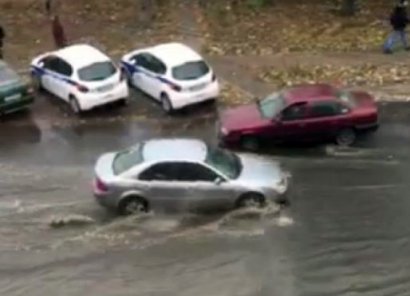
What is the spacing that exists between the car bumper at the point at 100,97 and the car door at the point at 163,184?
612 cm

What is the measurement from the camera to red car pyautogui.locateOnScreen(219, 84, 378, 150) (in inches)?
995

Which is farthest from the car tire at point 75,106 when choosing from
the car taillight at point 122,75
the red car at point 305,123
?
the red car at point 305,123

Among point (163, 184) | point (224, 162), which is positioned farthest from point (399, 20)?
point (163, 184)

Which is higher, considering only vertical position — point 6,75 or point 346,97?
point 6,75

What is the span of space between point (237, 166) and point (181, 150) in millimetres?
1229

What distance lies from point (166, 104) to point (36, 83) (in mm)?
4027

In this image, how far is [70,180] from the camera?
23.7 meters

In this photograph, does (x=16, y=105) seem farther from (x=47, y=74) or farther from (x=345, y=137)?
(x=345, y=137)

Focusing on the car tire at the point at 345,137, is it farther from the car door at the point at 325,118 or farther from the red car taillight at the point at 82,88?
the red car taillight at the point at 82,88

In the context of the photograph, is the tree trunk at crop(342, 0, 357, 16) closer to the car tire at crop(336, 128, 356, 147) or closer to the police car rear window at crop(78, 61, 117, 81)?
the police car rear window at crop(78, 61, 117, 81)

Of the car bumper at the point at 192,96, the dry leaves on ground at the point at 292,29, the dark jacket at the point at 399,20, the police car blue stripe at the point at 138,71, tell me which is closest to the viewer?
the car bumper at the point at 192,96

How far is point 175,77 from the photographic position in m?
27.7

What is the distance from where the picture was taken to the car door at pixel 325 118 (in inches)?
995

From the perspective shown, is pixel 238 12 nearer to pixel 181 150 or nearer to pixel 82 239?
pixel 181 150
